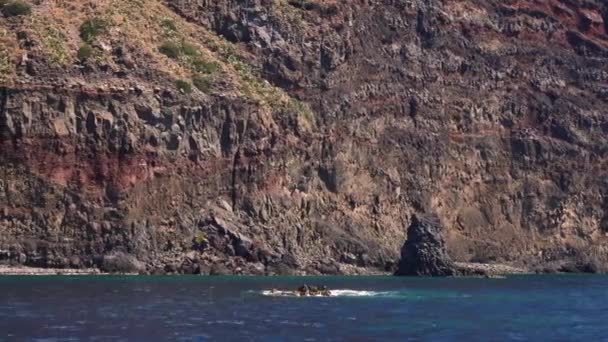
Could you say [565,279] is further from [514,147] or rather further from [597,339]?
[597,339]

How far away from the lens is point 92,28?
125m

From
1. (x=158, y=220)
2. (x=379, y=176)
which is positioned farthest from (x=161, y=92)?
(x=379, y=176)

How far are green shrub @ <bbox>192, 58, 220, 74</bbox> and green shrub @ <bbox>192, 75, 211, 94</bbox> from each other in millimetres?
1319

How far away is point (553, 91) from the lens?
155250 millimetres

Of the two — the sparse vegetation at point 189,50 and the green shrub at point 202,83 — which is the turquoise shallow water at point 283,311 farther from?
→ the sparse vegetation at point 189,50

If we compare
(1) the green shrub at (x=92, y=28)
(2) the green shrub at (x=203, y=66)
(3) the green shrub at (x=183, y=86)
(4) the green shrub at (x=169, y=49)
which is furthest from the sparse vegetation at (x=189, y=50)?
(1) the green shrub at (x=92, y=28)

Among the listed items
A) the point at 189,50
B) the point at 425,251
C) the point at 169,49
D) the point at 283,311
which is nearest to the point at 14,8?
the point at 169,49

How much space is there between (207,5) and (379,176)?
25838 mm

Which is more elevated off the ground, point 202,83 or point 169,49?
point 169,49

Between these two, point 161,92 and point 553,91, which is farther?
point 553,91

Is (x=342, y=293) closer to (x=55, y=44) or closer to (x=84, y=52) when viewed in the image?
(x=84, y=52)

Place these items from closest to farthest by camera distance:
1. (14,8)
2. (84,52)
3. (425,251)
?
(84,52), (14,8), (425,251)

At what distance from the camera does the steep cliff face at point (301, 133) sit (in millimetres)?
116062

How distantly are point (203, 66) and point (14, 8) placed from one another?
64.1ft
